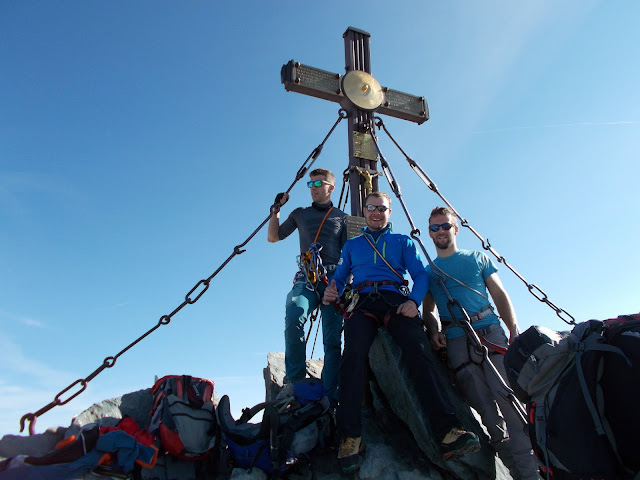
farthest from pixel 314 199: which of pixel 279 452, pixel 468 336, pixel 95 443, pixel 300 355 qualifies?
pixel 95 443

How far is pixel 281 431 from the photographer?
4.52m

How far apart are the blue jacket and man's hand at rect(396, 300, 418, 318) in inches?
10.5

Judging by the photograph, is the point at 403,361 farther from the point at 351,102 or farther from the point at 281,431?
the point at 351,102

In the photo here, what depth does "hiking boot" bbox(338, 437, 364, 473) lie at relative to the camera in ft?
13.2

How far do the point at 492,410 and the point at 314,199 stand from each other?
3.35 metres

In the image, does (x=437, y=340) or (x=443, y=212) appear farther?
(x=443, y=212)

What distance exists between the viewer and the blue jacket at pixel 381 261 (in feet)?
16.0

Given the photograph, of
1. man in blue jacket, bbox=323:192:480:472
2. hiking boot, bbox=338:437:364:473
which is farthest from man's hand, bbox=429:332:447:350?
hiking boot, bbox=338:437:364:473

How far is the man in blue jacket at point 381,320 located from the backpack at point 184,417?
1.43 m

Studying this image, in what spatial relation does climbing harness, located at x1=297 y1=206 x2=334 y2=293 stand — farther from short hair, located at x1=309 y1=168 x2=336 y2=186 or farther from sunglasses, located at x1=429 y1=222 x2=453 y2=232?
sunglasses, located at x1=429 y1=222 x2=453 y2=232

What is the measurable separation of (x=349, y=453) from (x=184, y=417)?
5.54 ft

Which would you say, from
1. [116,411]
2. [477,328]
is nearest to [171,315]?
[116,411]

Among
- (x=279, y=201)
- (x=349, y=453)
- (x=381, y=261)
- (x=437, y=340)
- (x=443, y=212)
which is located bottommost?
(x=349, y=453)

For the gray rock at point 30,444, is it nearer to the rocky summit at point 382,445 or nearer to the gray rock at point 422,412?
the rocky summit at point 382,445
